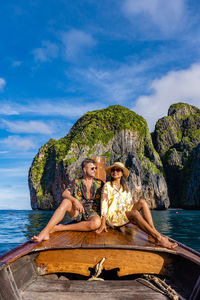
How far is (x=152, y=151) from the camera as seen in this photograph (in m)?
61.5

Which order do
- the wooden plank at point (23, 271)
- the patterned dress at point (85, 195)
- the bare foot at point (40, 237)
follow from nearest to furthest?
the wooden plank at point (23, 271)
the bare foot at point (40, 237)
the patterned dress at point (85, 195)

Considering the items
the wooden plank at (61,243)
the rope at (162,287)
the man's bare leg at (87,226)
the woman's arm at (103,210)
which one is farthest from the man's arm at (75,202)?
the rope at (162,287)

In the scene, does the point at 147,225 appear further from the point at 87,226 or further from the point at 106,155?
the point at 106,155

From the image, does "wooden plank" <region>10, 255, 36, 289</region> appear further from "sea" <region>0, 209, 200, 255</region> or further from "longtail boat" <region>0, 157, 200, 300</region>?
"sea" <region>0, 209, 200, 255</region>

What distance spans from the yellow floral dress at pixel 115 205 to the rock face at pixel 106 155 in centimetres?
4767

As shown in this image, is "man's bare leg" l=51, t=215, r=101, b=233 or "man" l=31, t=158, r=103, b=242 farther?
"man" l=31, t=158, r=103, b=242

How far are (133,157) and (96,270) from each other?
52954mm

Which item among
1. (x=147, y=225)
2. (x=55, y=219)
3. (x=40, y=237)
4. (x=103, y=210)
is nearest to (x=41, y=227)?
(x=103, y=210)

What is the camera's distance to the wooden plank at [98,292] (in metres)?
2.25

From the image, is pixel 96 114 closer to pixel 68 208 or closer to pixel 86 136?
pixel 86 136

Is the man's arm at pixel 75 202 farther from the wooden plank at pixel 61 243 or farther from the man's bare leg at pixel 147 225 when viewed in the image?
the man's bare leg at pixel 147 225

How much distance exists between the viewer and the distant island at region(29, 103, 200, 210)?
53406 millimetres

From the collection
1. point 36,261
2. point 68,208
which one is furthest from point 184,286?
point 68,208

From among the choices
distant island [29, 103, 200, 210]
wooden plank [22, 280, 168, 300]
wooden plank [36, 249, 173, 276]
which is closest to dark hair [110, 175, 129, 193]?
wooden plank [36, 249, 173, 276]
